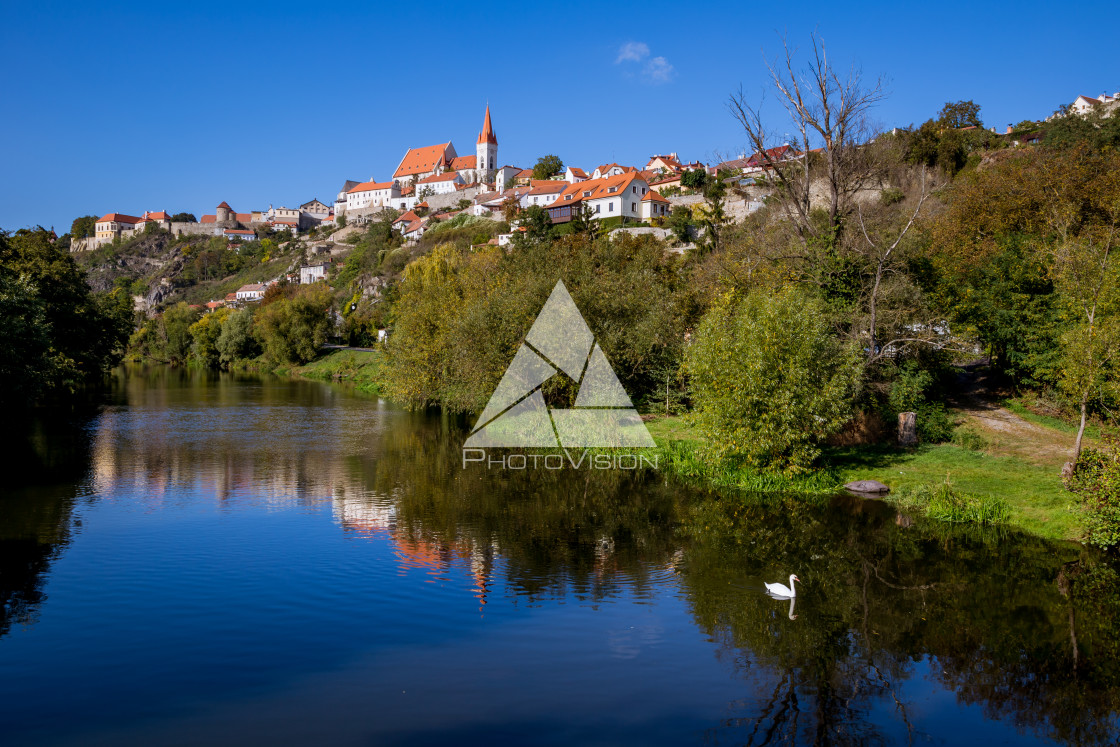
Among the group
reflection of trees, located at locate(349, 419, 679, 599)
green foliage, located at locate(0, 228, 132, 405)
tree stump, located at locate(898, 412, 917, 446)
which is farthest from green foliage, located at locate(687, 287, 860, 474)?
green foliage, located at locate(0, 228, 132, 405)

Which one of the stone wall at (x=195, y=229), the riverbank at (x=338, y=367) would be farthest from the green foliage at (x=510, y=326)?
the stone wall at (x=195, y=229)

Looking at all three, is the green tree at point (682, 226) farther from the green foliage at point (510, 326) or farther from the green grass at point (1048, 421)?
the green grass at point (1048, 421)

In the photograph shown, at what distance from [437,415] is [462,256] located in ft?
57.9

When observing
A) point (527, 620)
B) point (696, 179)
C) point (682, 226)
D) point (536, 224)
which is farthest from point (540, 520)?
point (696, 179)

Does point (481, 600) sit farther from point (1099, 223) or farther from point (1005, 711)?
point (1099, 223)

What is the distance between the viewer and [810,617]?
1192 cm

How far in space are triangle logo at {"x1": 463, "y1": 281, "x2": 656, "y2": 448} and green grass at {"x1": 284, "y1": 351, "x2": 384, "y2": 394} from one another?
1086 inches

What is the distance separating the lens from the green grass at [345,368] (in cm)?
5816

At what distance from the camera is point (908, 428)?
23.7 m

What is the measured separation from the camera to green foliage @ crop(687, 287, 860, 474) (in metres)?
20.4

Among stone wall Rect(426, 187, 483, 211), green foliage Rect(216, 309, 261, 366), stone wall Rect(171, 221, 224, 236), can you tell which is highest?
stone wall Rect(171, 221, 224, 236)

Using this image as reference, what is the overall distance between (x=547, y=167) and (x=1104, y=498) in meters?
112

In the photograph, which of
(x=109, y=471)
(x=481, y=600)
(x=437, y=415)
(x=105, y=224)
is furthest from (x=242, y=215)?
(x=481, y=600)

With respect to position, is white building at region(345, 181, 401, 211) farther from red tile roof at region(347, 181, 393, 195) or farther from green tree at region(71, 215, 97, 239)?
green tree at region(71, 215, 97, 239)
